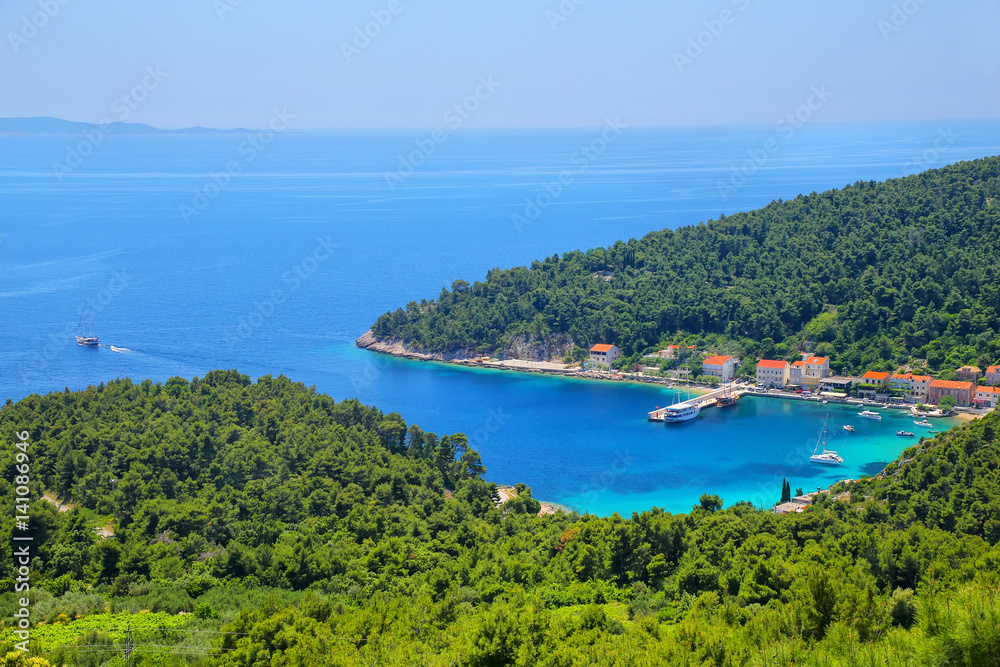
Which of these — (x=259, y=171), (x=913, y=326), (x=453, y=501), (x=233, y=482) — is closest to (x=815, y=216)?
(x=913, y=326)

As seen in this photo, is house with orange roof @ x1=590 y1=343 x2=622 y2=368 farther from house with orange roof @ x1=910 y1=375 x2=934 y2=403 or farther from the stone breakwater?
house with orange roof @ x1=910 y1=375 x2=934 y2=403

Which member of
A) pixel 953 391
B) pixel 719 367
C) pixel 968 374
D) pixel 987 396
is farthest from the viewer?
pixel 719 367

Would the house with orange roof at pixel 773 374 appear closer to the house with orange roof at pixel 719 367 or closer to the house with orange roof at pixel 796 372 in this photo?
the house with orange roof at pixel 796 372

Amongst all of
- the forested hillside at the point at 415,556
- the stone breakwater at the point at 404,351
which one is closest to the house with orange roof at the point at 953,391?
the forested hillside at the point at 415,556

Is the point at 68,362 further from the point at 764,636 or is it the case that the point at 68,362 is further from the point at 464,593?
the point at 764,636

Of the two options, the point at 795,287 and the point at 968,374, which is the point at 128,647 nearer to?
the point at 968,374

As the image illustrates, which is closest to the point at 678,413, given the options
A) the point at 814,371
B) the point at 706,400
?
the point at 706,400
